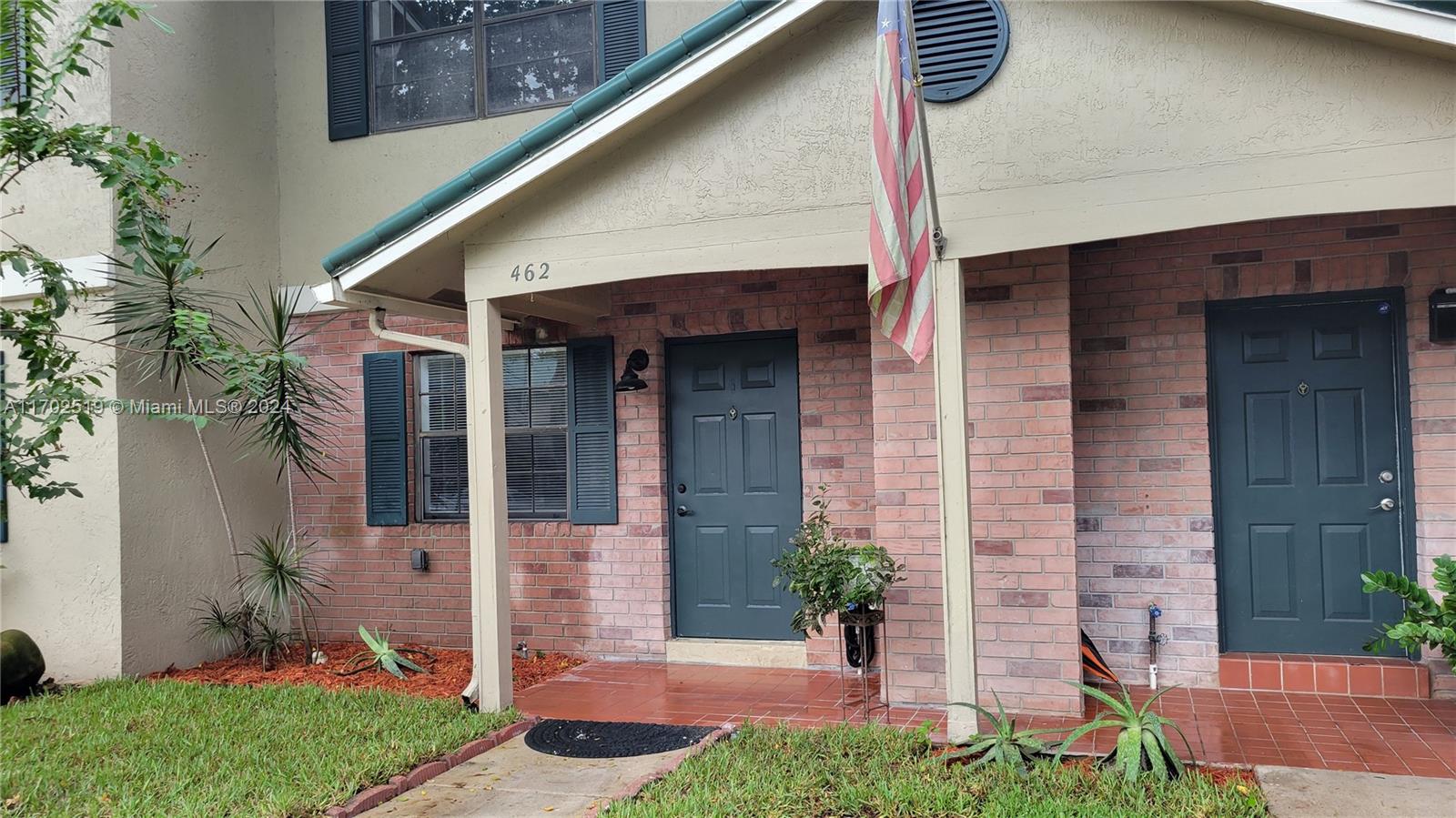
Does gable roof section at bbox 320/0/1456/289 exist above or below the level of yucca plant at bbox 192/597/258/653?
above

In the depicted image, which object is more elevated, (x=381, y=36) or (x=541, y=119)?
(x=381, y=36)

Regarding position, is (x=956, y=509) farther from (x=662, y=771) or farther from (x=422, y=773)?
(x=422, y=773)

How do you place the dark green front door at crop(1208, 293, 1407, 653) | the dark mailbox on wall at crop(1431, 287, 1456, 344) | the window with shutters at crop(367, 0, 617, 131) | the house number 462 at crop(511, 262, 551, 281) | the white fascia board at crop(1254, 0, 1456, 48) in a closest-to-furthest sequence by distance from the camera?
the white fascia board at crop(1254, 0, 1456, 48) → the dark mailbox on wall at crop(1431, 287, 1456, 344) → the house number 462 at crop(511, 262, 551, 281) → the dark green front door at crop(1208, 293, 1407, 653) → the window with shutters at crop(367, 0, 617, 131)

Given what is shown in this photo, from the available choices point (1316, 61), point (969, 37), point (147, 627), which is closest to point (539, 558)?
point (147, 627)

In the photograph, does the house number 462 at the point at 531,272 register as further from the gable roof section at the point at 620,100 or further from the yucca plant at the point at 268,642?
the yucca plant at the point at 268,642

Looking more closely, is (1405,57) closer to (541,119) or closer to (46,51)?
(541,119)

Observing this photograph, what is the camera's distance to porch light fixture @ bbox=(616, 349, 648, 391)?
702 cm

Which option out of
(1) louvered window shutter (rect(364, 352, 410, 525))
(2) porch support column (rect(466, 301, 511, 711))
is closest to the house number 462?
(2) porch support column (rect(466, 301, 511, 711))

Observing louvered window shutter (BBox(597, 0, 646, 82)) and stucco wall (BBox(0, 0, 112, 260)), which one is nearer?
stucco wall (BBox(0, 0, 112, 260))

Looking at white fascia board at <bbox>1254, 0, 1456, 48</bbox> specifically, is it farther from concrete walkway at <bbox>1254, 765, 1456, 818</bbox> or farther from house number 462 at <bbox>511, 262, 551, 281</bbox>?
house number 462 at <bbox>511, 262, 551, 281</bbox>

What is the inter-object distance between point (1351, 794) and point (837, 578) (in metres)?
2.37

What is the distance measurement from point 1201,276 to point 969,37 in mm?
2234

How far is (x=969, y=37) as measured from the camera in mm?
4695

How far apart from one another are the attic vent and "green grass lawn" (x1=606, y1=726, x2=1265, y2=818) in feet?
10.00
